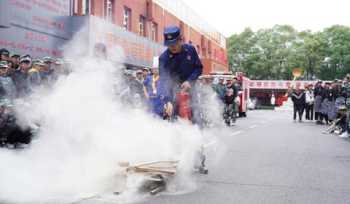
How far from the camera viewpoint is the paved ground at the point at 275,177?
4.79 m

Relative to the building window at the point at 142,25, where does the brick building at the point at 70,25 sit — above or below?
below

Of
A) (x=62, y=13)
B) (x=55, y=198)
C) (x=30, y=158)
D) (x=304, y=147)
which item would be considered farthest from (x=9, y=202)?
(x=62, y=13)

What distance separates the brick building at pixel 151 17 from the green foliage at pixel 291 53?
21.4m

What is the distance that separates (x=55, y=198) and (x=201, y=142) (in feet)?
7.74

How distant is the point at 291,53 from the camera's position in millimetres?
68000

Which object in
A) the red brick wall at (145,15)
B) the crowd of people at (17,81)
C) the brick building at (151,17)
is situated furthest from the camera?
the red brick wall at (145,15)

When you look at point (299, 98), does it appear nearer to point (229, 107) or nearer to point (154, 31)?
point (229, 107)

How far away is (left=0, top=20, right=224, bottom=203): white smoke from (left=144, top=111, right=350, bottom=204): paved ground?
1.80 ft

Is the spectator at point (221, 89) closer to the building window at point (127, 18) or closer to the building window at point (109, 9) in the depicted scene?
the building window at point (109, 9)

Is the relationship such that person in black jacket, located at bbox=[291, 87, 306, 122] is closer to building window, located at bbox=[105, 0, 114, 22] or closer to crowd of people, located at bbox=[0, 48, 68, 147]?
building window, located at bbox=[105, 0, 114, 22]

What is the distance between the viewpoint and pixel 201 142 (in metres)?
6.17

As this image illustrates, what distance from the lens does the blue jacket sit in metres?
6.13

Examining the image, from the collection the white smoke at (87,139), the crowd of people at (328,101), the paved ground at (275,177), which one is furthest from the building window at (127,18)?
the white smoke at (87,139)

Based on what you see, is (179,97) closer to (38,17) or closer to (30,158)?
(30,158)
